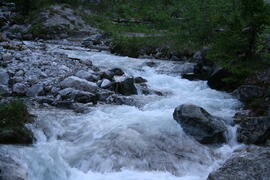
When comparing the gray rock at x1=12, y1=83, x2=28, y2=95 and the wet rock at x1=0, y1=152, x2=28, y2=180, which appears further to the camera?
the gray rock at x1=12, y1=83, x2=28, y2=95

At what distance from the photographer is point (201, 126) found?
27.6 feet

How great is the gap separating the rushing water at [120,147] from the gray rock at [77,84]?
127 centimetres

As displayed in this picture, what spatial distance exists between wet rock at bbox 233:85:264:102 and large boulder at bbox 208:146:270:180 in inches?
184

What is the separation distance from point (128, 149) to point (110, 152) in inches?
16.8

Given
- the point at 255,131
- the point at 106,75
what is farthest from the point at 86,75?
the point at 255,131

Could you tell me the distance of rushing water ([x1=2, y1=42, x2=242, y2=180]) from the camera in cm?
663

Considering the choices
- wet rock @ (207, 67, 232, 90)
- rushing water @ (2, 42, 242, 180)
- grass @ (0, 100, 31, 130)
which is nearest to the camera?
rushing water @ (2, 42, 242, 180)

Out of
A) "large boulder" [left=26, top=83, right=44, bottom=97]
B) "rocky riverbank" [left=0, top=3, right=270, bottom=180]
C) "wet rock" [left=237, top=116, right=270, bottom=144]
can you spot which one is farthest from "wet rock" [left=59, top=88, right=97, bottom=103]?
"wet rock" [left=237, top=116, right=270, bottom=144]

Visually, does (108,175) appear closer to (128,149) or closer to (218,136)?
(128,149)

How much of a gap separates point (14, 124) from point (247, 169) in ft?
17.0

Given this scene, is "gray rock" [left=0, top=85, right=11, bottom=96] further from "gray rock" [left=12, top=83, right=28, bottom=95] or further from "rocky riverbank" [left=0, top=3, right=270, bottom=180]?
"gray rock" [left=12, top=83, right=28, bottom=95]

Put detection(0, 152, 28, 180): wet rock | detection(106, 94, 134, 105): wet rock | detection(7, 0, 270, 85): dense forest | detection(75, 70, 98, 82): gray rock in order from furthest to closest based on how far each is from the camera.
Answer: detection(75, 70, 98, 82): gray rock < detection(7, 0, 270, 85): dense forest < detection(106, 94, 134, 105): wet rock < detection(0, 152, 28, 180): wet rock

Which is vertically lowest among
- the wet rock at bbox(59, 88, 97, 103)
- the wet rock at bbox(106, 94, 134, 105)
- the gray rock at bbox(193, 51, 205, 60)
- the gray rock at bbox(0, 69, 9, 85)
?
the gray rock at bbox(193, 51, 205, 60)

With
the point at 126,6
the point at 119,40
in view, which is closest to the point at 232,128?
the point at 119,40
